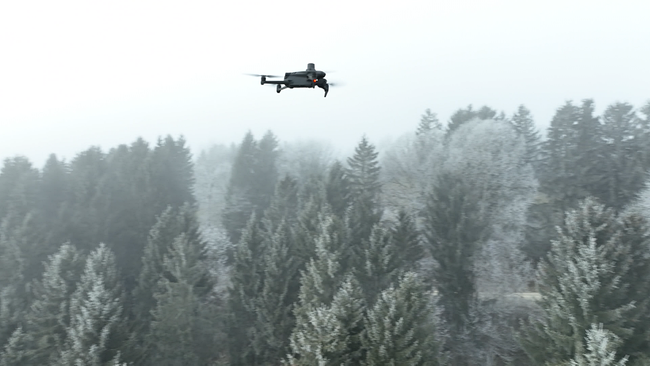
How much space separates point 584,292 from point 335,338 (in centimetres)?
1341

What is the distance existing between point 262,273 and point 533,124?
174 ft

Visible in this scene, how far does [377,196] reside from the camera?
5591cm

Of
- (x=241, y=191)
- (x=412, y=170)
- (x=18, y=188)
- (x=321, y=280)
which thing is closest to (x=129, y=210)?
(x=18, y=188)

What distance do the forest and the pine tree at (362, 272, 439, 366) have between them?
108 mm

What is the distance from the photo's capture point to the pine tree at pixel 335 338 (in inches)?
845

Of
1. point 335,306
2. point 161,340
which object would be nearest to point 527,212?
point 335,306

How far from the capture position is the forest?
958 inches

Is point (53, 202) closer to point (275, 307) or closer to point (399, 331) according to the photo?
point (275, 307)

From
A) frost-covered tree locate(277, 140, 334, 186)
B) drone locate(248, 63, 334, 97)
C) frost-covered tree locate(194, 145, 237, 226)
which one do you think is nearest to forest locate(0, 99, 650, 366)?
frost-covered tree locate(194, 145, 237, 226)

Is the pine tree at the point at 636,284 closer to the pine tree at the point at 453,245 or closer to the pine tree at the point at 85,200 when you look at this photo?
the pine tree at the point at 453,245

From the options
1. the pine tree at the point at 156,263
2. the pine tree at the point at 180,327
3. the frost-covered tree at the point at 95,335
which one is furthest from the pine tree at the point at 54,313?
the pine tree at the point at 180,327

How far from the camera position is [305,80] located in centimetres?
1148

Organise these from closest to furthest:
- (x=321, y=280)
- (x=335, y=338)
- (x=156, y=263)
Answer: (x=335, y=338) < (x=321, y=280) < (x=156, y=263)

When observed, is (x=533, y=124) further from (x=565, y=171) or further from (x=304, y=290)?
(x=304, y=290)
